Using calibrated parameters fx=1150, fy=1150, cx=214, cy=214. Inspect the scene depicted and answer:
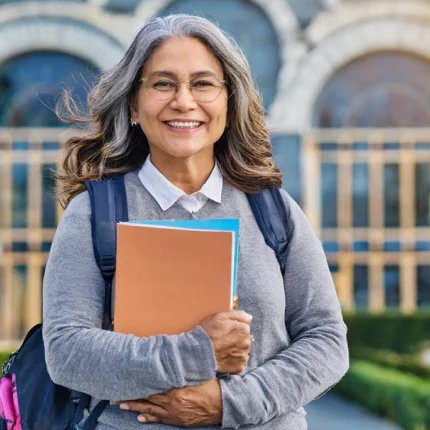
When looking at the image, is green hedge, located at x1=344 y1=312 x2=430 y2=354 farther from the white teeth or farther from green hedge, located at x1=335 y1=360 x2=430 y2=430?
the white teeth

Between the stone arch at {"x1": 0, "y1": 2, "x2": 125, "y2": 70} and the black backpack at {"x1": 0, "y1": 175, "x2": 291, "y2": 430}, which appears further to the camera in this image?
the stone arch at {"x1": 0, "y1": 2, "x2": 125, "y2": 70}

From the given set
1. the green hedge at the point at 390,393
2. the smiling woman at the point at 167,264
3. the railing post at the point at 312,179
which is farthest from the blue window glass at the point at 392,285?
the smiling woman at the point at 167,264

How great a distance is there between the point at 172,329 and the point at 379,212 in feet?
35.1

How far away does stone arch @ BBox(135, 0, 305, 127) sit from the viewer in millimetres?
12664

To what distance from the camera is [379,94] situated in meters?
12.5

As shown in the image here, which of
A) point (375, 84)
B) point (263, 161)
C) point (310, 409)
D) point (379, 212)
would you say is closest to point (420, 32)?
point (375, 84)

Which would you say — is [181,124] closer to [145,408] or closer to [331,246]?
[145,408]

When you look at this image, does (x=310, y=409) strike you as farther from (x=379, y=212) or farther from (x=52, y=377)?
(x=52, y=377)

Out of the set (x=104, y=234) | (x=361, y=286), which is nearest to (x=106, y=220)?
(x=104, y=234)

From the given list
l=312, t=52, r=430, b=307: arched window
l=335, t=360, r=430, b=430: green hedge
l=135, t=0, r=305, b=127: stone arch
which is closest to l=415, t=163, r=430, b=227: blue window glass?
l=312, t=52, r=430, b=307: arched window

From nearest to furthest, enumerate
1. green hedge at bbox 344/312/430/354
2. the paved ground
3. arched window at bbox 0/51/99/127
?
the paved ground, green hedge at bbox 344/312/430/354, arched window at bbox 0/51/99/127

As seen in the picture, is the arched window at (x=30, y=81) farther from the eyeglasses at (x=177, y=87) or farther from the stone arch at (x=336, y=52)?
the eyeglasses at (x=177, y=87)

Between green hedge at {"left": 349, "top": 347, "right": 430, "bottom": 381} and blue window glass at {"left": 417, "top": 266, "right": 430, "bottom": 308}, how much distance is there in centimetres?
139

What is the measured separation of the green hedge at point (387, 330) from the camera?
11977mm
